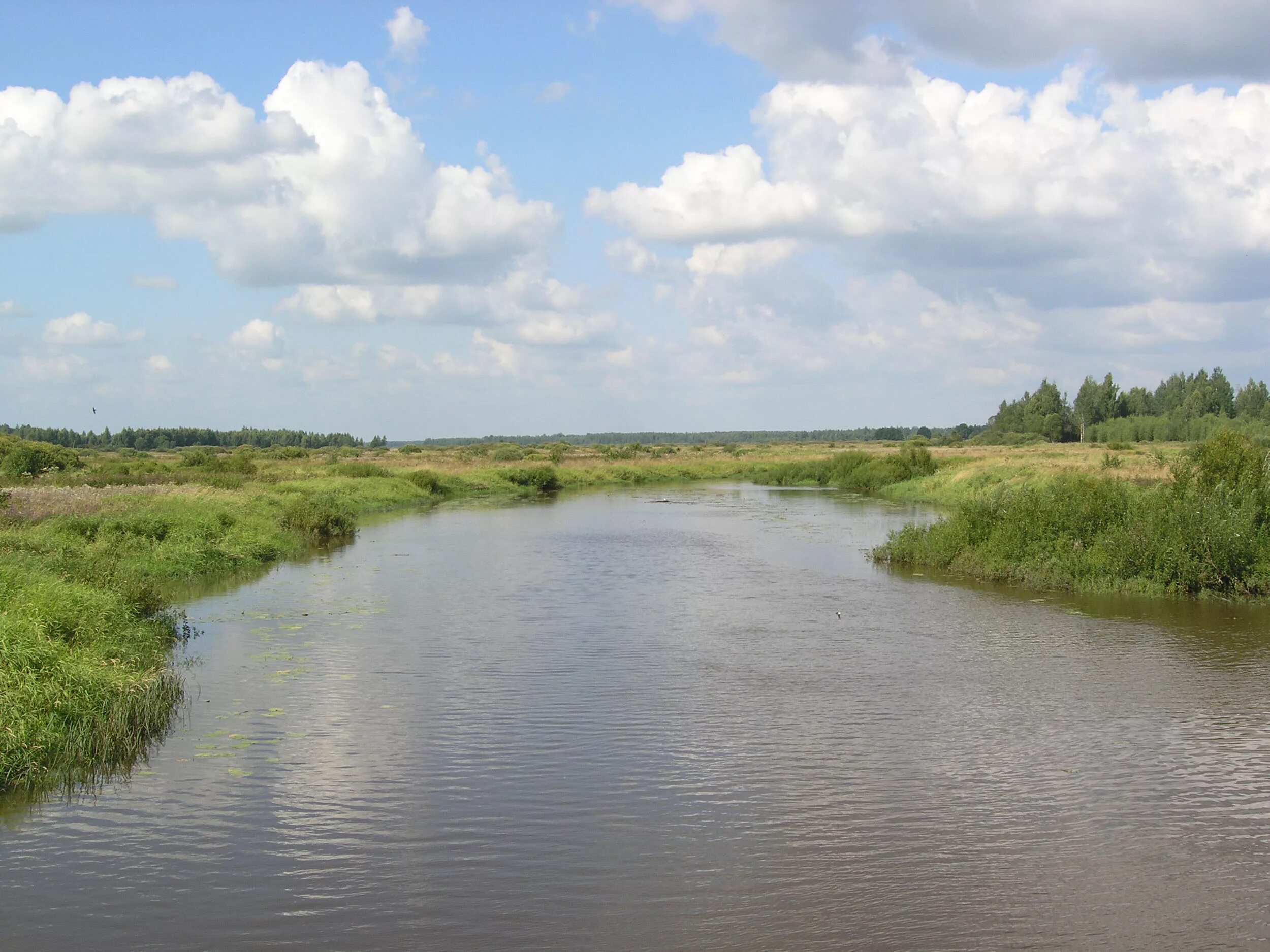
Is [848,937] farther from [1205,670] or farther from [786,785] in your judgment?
[1205,670]

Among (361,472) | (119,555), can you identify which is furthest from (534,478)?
(119,555)

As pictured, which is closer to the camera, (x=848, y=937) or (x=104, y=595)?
(x=848, y=937)

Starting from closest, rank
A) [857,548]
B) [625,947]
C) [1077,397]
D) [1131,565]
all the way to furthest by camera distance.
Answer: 1. [625,947]
2. [1131,565]
3. [857,548]
4. [1077,397]

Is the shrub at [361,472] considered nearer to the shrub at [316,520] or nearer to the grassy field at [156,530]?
the grassy field at [156,530]

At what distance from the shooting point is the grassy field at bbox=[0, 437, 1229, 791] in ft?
36.5

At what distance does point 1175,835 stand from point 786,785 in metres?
3.60

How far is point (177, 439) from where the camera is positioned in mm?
132500

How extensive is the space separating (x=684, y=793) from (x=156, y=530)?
19385mm

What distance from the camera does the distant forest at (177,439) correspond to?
10714 cm

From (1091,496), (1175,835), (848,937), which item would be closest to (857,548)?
(1091,496)

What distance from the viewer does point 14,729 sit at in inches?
406

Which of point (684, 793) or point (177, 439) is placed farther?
point (177, 439)

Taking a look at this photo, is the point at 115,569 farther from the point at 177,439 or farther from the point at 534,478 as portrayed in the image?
the point at 177,439

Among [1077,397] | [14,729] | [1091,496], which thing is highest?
[1077,397]
